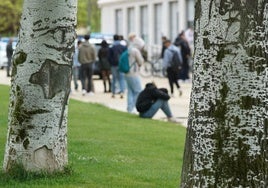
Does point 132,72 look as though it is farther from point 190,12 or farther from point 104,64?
point 190,12

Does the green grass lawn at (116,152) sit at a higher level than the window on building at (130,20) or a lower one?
lower

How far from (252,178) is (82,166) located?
4018 millimetres

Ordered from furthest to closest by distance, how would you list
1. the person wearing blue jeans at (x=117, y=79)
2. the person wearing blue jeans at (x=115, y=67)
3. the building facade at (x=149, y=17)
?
the building facade at (x=149, y=17)
the person wearing blue jeans at (x=115, y=67)
the person wearing blue jeans at (x=117, y=79)

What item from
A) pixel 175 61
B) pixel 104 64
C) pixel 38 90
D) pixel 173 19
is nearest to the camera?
pixel 38 90

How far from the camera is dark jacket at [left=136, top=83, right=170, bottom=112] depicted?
60.6 ft

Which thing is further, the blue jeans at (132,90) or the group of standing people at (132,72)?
the blue jeans at (132,90)

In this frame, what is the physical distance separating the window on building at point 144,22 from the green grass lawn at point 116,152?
30.3m

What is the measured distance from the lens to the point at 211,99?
6445 millimetres

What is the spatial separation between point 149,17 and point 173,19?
9.76ft

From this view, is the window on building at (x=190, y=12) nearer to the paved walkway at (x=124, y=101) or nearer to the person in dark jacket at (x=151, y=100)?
the paved walkway at (x=124, y=101)

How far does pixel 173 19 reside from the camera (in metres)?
46.1

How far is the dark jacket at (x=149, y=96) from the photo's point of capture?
18.5 meters

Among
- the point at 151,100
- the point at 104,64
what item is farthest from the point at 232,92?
the point at 104,64

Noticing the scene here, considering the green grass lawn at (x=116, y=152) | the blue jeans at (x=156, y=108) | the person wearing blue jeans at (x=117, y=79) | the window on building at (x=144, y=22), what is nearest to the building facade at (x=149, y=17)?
the window on building at (x=144, y=22)
